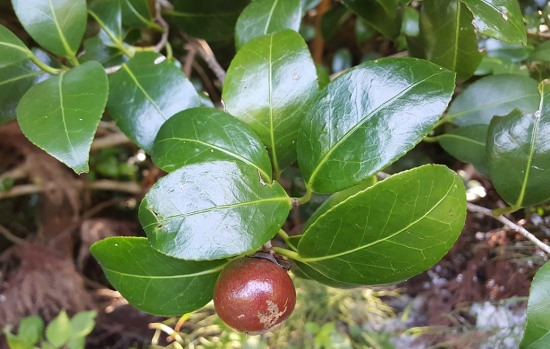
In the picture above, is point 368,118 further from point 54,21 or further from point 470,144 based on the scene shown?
point 54,21

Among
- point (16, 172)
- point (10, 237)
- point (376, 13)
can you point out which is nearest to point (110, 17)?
point (376, 13)

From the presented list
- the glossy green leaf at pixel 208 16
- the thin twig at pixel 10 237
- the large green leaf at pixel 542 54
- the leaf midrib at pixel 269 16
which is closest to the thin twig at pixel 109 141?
the thin twig at pixel 10 237

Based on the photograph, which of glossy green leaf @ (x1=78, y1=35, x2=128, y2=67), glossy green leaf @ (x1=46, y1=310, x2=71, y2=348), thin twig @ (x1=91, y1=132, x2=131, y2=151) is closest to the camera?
glossy green leaf @ (x1=78, y1=35, x2=128, y2=67)

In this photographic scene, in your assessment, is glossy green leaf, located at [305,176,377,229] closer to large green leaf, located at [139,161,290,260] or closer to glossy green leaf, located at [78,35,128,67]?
large green leaf, located at [139,161,290,260]

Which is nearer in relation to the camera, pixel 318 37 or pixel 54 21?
pixel 54 21

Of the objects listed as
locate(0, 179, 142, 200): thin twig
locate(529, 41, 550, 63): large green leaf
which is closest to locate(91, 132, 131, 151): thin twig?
locate(0, 179, 142, 200): thin twig

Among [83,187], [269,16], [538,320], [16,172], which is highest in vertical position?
[269,16]

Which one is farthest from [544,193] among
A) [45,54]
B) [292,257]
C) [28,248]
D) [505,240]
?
[28,248]
